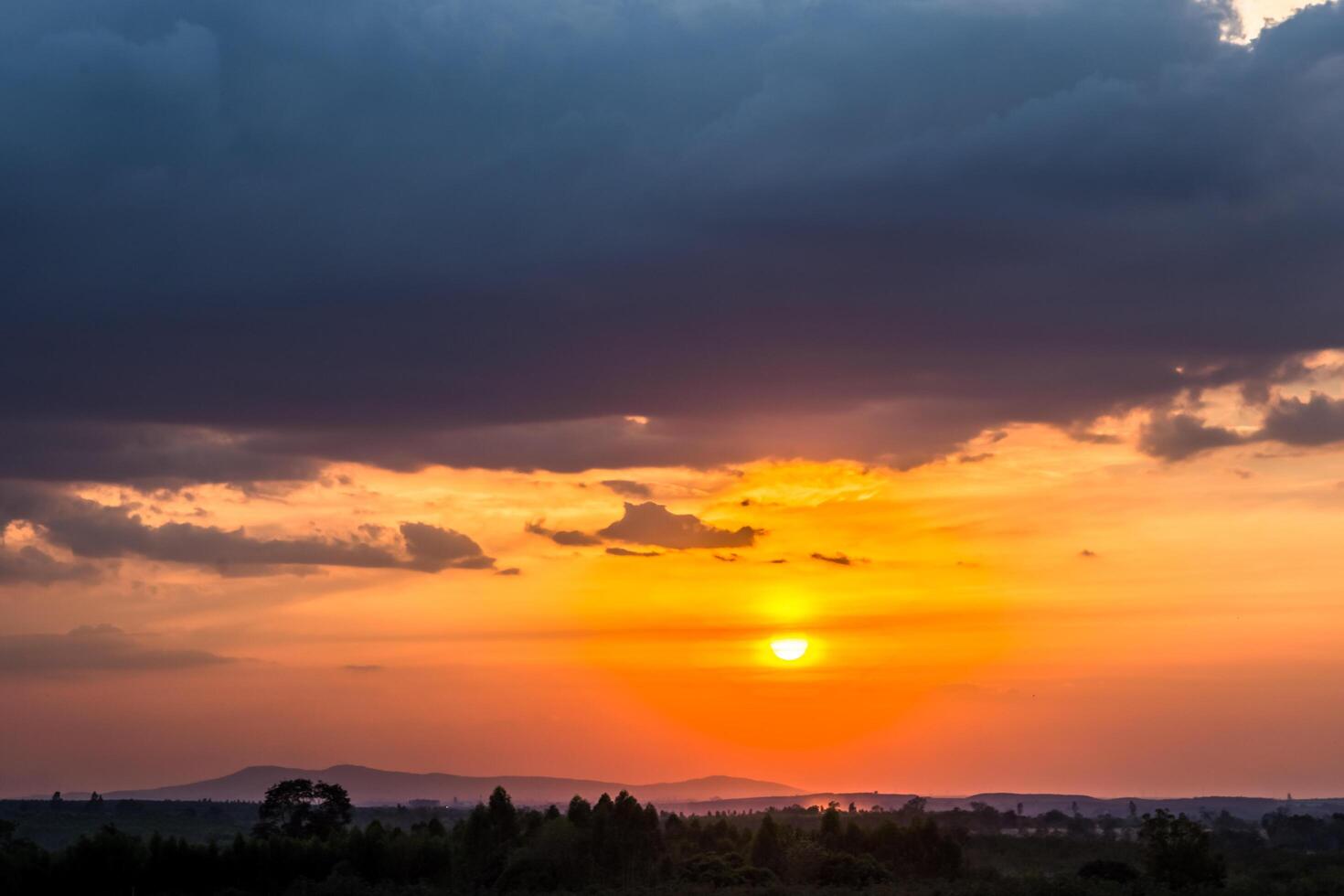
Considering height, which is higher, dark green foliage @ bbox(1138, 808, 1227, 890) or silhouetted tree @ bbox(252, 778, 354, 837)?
silhouetted tree @ bbox(252, 778, 354, 837)

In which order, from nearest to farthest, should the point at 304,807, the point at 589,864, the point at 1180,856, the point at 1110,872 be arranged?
1. the point at 1180,856
2. the point at 589,864
3. the point at 1110,872
4. the point at 304,807

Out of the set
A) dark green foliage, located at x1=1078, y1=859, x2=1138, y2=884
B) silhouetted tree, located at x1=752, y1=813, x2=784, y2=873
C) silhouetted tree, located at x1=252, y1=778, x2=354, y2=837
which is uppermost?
silhouetted tree, located at x1=252, y1=778, x2=354, y2=837

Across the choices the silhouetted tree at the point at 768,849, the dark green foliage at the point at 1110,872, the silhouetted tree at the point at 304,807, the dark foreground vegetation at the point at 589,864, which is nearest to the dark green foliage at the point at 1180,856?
the dark foreground vegetation at the point at 589,864

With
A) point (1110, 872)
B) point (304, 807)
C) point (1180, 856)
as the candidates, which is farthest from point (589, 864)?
point (304, 807)

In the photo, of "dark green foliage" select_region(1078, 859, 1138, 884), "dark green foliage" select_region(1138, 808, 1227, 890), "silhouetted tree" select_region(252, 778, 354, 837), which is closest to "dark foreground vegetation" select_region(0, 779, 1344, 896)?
"dark green foliage" select_region(1138, 808, 1227, 890)

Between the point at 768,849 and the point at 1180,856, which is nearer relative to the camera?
the point at 1180,856

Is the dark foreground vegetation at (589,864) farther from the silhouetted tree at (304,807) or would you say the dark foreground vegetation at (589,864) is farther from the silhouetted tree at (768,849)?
the silhouetted tree at (304,807)

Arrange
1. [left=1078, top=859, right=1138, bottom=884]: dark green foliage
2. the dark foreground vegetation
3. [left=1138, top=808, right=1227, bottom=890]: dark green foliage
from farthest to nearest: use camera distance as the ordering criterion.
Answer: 1. [left=1078, top=859, right=1138, bottom=884]: dark green foliage
2. [left=1138, top=808, right=1227, bottom=890]: dark green foliage
3. the dark foreground vegetation

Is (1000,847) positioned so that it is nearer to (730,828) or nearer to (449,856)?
(730,828)

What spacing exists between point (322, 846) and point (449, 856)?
8374 mm

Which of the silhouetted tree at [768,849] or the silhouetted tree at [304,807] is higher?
the silhouetted tree at [304,807]

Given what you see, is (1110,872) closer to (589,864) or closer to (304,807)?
(589,864)

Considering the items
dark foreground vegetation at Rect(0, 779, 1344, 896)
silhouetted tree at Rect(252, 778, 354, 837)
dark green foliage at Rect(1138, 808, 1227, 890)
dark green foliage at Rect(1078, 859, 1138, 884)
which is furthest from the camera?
silhouetted tree at Rect(252, 778, 354, 837)

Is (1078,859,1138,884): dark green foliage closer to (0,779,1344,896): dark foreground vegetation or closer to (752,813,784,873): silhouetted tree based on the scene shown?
(0,779,1344,896): dark foreground vegetation
